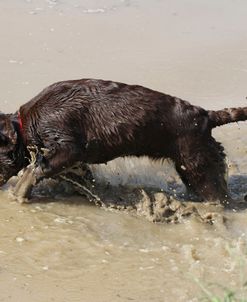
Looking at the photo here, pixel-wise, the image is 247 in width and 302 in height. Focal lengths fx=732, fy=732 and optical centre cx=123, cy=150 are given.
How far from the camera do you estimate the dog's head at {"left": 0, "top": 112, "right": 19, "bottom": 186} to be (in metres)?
5.88

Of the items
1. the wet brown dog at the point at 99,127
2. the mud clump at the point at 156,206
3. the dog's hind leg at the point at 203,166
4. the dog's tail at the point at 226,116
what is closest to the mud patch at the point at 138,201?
the mud clump at the point at 156,206

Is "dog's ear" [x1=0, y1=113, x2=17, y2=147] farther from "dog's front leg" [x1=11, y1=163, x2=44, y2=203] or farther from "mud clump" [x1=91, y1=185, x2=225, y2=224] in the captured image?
"mud clump" [x1=91, y1=185, x2=225, y2=224]

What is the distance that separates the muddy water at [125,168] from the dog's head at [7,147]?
0.23 meters

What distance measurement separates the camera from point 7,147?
5930 millimetres

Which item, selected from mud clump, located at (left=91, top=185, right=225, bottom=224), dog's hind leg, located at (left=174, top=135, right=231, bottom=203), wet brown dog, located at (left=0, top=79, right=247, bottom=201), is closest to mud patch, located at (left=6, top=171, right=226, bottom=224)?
mud clump, located at (left=91, top=185, right=225, bottom=224)

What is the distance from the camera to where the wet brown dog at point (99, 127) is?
5.81m

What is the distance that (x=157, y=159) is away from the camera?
6.14 m

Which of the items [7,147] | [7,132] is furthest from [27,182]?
Result: [7,132]

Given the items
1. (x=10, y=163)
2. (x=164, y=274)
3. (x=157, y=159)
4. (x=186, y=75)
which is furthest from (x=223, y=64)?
(x=164, y=274)

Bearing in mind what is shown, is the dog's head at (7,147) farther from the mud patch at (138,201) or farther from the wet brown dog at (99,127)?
the mud patch at (138,201)

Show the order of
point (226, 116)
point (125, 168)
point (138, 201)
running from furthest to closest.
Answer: point (125, 168)
point (138, 201)
point (226, 116)

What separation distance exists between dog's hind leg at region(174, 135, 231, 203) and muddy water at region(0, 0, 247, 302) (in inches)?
6.2

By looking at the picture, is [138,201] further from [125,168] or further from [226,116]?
[226,116]

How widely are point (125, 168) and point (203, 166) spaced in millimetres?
892
